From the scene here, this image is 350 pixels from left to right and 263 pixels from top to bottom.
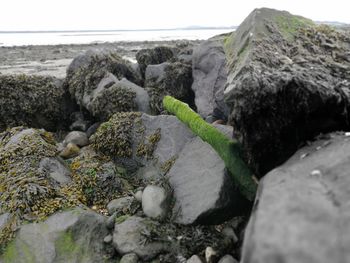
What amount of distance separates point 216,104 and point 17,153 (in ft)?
11.5

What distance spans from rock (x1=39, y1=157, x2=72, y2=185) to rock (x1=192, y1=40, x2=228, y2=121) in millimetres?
2863

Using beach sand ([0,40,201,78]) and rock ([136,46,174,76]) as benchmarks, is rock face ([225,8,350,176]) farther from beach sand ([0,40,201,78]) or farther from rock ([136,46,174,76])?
beach sand ([0,40,201,78])

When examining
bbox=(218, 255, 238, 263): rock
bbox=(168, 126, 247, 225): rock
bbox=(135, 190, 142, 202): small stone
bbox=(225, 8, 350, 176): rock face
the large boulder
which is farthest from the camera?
the large boulder

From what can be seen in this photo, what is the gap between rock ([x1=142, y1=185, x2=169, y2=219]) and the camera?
15.8ft

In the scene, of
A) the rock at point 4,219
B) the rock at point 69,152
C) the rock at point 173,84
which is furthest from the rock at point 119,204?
the rock at point 173,84

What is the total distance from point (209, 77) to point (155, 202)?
3.81 metres

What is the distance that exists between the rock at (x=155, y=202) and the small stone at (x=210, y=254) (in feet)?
2.67

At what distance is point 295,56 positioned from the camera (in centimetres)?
463

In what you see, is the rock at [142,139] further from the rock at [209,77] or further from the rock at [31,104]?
the rock at [31,104]

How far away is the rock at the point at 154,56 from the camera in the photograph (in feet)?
36.7

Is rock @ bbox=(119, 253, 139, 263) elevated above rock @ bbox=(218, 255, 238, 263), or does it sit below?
below

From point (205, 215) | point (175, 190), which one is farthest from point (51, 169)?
point (205, 215)

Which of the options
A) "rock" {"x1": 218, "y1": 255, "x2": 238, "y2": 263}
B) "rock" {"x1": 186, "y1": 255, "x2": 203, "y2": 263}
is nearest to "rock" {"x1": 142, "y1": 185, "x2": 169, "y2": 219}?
"rock" {"x1": 186, "y1": 255, "x2": 203, "y2": 263}

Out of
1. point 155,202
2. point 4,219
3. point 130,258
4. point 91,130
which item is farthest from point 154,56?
point 130,258
